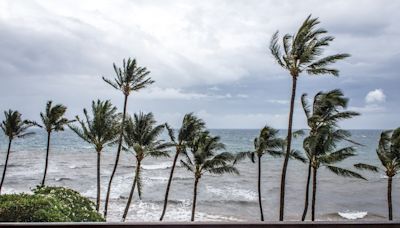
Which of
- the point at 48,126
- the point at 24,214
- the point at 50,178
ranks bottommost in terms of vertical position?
the point at 50,178

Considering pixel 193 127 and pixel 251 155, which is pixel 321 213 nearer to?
pixel 251 155

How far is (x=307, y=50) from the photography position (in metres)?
18.9

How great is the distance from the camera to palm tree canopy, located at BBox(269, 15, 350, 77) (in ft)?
62.2

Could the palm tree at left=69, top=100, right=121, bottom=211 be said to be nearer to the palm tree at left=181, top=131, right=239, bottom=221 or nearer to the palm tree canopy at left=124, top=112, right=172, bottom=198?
the palm tree canopy at left=124, top=112, right=172, bottom=198

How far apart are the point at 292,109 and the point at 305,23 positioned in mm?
4381

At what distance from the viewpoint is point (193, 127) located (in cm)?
2534

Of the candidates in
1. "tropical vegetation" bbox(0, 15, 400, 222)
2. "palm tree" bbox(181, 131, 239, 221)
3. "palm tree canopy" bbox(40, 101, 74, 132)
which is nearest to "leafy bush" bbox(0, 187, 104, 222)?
"tropical vegetation" bbox(0, 15, 400, 222)

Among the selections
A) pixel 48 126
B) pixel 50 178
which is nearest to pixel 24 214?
pixel 48 126

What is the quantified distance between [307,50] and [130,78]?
38.1ft

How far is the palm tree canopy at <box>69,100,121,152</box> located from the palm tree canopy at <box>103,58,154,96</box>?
5.22 feet

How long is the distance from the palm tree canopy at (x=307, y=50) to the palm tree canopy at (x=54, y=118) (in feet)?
59.1

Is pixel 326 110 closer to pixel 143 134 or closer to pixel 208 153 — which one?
pixel 208 153

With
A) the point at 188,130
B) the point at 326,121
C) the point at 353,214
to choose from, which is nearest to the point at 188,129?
the point at 188,130

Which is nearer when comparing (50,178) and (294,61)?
(294,61)
